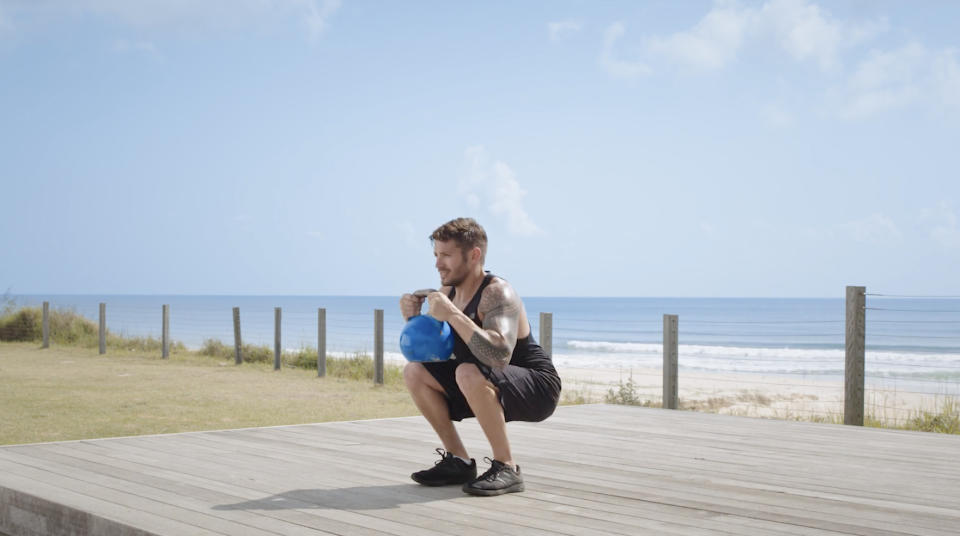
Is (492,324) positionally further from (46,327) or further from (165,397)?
(46,327)

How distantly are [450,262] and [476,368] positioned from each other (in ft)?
1.27

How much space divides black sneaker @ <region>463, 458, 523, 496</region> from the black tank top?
0.39 meters

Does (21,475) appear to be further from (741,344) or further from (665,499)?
(741,344)

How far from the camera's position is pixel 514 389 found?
10.7ft

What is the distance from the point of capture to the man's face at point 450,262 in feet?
10.5

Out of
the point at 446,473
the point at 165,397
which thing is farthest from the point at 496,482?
the point at 165,397

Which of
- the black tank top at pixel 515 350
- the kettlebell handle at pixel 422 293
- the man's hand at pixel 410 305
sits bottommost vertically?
the black tank top at pixel 515 350

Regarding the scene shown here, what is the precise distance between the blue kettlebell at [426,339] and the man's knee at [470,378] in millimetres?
83

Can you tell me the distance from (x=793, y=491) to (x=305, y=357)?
11.3 meters

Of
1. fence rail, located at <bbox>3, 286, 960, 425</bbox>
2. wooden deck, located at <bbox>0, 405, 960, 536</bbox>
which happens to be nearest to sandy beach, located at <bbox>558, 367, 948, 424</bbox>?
fence rail, located at <bbox>3, 286, 960, 425</bbox>

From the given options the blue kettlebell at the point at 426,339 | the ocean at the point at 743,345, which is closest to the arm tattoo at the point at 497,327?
the blue kettlebell at the point at 426,339

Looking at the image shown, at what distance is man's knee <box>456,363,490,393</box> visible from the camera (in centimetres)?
315

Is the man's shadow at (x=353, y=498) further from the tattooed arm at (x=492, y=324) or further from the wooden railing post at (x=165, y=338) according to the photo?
the wooden railing post at (x=165, y=338)

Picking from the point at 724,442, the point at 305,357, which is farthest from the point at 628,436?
the point at 305,357
